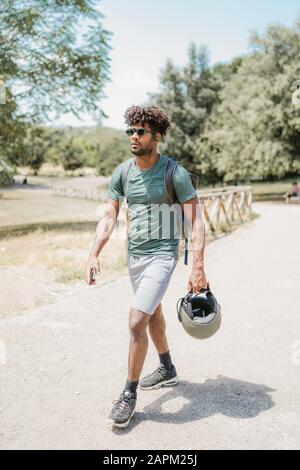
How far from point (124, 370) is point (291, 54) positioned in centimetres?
2937

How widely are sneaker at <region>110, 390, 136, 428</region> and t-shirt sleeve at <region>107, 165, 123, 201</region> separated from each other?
1444 millimetres

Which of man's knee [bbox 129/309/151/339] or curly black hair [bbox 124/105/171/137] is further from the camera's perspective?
curly black hair [bbox 124/105/171/137]

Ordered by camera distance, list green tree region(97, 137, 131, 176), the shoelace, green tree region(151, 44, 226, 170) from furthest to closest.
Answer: green tree region(97, 137, 131, 176) → green tree region(151, 44, 226, 170) → the shoelace

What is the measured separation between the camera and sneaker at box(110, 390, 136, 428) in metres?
3.41

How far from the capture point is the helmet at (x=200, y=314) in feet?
12.1

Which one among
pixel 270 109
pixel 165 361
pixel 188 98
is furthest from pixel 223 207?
pixel 188 98

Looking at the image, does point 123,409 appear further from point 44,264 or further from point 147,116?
point 44,264

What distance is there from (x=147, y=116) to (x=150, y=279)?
118 centimetres

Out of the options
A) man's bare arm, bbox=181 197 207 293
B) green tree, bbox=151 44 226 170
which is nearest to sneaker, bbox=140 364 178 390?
man's bare arm, bbox=181 197 207 293

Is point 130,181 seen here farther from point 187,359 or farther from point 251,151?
point 251,151

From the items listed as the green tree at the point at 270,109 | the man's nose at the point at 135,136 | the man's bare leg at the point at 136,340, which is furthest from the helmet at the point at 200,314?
the green tree at the point at 270,109

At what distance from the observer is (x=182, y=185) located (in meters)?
3.65

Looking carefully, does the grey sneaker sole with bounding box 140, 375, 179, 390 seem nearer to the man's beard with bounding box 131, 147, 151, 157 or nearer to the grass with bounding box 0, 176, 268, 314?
the man's beard with bounding box 131, 147, 151, 157

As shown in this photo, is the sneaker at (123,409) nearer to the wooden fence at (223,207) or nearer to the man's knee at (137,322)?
the man's knee at (137,322)
